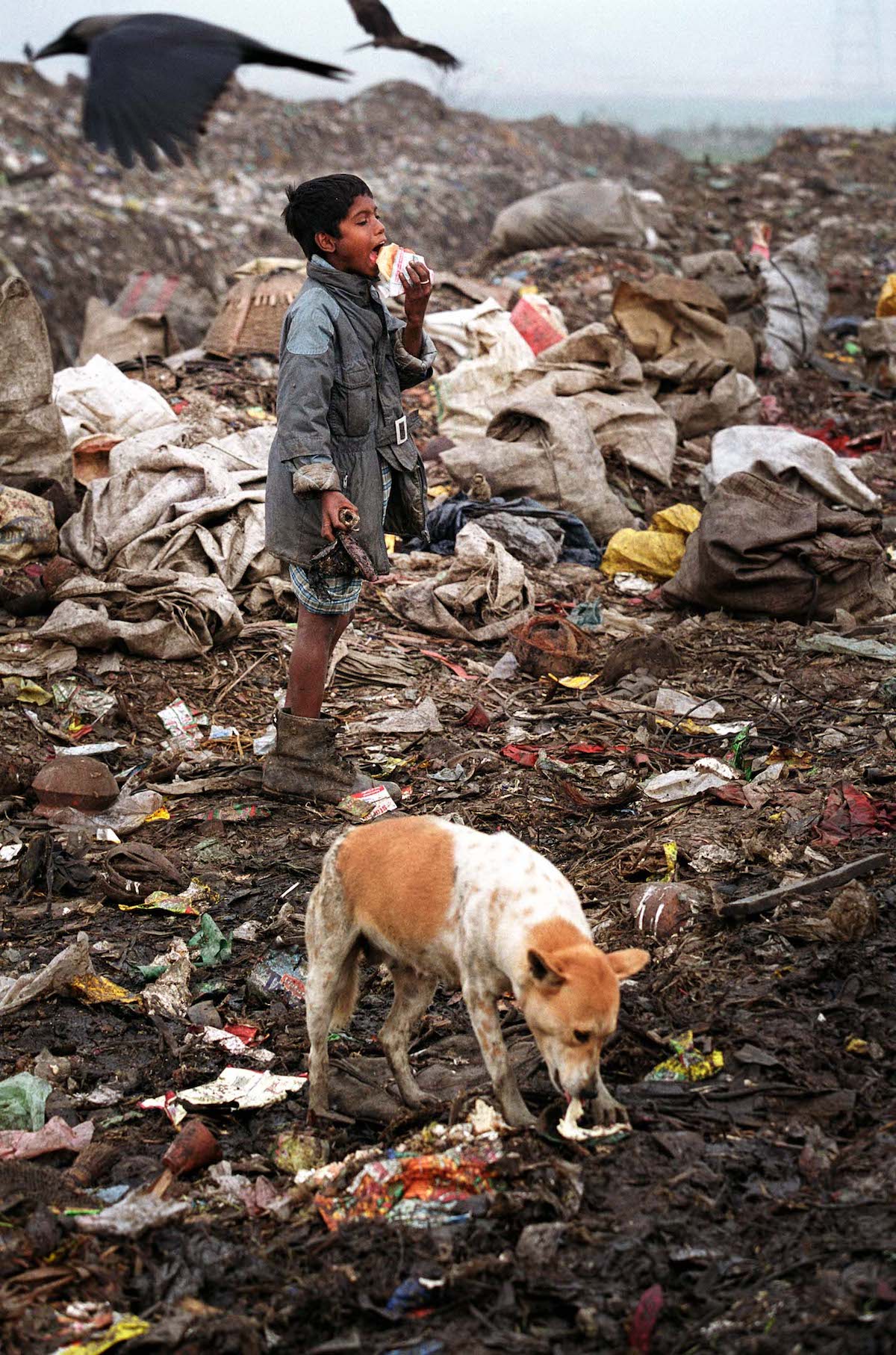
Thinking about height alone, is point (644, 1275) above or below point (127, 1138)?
above

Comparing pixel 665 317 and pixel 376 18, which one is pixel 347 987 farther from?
pixel 665 317

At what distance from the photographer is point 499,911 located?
218 centimetres

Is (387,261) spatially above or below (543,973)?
above

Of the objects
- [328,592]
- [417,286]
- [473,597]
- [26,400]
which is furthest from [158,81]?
[473,597]

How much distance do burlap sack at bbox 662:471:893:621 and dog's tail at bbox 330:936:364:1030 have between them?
3.54 m

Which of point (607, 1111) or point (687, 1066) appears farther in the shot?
point (687, 1066)

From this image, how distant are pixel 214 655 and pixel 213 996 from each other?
2479 millimetres

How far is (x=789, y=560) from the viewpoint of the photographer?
564 centimetres

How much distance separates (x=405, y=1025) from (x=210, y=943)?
1.07 m

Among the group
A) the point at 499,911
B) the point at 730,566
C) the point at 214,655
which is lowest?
the point at 214,655

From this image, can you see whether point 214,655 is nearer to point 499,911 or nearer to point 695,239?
point 499,911

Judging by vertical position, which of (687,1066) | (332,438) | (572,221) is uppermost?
(572,221)

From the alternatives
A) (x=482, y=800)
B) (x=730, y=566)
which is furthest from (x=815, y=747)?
(x=730, y=566)

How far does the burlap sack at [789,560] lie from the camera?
18.3ft
